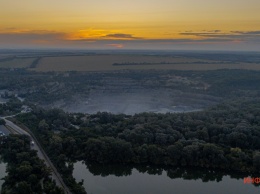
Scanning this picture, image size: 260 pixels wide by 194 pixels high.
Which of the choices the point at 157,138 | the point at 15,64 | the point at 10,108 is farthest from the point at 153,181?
the point at 15,64

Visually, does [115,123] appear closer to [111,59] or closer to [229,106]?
[229,106]

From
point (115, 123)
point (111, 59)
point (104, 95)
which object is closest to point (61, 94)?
point (104, 95)

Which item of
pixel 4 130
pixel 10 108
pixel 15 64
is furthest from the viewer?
pixel 15 64

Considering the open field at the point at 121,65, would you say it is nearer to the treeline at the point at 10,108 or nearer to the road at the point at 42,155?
the treeline at the point at 10,108

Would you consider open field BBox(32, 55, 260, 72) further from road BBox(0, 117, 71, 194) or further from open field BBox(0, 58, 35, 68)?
road BBox(0, 117, 71, 194)

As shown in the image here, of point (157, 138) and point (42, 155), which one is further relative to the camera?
point (157, 138)

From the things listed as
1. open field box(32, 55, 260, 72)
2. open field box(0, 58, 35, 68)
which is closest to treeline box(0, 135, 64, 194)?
open field box(32, 55, 260, 72)

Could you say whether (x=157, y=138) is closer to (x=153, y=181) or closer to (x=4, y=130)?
(x=153, y=181)
